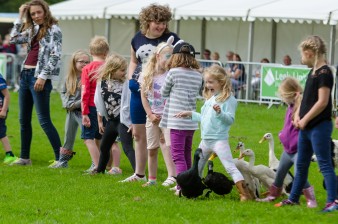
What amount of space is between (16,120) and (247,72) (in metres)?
7.15

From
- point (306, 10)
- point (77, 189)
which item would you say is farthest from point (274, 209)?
point (306, 10)

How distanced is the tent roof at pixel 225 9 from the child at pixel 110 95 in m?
12.8

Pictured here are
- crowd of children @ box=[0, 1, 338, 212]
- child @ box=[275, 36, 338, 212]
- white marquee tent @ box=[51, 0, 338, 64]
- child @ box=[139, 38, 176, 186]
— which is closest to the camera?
child @ box=[275, 36, 338, 212]

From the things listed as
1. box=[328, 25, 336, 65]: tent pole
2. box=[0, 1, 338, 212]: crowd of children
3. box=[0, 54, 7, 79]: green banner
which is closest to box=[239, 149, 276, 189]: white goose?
box=[0, 1, 338, 212]: crowd of children

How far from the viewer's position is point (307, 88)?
8.72 meters

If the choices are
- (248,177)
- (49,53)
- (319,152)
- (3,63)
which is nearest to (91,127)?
(49,53)

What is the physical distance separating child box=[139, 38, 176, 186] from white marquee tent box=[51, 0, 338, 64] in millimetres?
13639

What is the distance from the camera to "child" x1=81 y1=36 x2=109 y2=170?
12.0 meters

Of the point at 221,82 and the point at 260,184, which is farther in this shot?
the point at 260,184

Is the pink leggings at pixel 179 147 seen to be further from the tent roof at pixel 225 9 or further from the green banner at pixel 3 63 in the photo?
the green banner at pixel 3 63

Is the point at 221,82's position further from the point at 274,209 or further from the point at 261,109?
the point at 261,109

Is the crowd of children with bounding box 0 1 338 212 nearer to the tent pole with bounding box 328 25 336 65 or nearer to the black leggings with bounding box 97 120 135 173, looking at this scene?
the black leggings with bounding box 97 120 135 173

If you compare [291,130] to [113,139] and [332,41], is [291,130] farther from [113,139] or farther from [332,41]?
[332,41]

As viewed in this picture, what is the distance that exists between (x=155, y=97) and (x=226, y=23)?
64.2 feet
